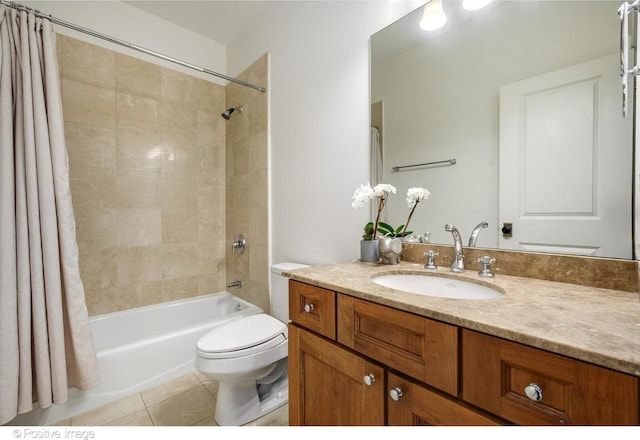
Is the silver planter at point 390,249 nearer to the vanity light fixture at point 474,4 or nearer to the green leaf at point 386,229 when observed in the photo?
the green leaf at point 386,229

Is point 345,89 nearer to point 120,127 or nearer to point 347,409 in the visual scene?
point 347,409

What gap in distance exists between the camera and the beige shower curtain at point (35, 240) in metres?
1.19

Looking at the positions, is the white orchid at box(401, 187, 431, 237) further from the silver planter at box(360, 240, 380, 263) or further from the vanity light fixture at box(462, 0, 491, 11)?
the vanity light fixture at box(462, 0, 491, 11)

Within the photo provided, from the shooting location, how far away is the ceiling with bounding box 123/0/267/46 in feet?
6.61

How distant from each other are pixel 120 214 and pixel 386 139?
6.43 feet

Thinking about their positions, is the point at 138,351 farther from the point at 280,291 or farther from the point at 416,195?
the point at 416,195

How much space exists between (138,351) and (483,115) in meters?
2.06

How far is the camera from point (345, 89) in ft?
4.86

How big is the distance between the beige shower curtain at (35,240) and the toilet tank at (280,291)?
3.06 feet

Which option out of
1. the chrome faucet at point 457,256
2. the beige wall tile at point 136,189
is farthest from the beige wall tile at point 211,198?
the chrome faucet at point 457,256

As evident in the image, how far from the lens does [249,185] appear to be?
222 centimetres

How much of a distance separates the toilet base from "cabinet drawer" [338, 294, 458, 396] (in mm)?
862

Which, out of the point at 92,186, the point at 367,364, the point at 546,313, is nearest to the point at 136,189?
the point at 92,186

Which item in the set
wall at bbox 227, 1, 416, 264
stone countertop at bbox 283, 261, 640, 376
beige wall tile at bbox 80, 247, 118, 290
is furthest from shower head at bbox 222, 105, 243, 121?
stone countertop at bbox 283, 261, 640, 376
